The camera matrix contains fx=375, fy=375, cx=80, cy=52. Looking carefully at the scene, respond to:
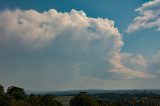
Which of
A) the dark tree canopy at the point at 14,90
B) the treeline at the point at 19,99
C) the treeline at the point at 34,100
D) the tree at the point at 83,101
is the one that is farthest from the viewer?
the dark tree canopy at the point at 14,90

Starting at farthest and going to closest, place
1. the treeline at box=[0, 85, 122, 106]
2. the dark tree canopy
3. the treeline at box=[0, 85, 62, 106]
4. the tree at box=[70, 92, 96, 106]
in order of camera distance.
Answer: the dark tree canopy
the tree at box=[70, 92, 96, 106]
the treeline at box=[0, 85, 122, 106]
the treeline at box=[0, 85, 62, 106]

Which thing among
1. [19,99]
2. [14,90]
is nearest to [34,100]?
[19,99]

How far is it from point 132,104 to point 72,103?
189 ft

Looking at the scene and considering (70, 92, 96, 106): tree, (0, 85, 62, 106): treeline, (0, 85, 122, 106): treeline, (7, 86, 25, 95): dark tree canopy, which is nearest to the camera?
(0, 85, 62, 106): treeline

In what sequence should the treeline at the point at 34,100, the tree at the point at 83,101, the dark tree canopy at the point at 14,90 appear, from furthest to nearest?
the dark tree canopy at the point at 14,90, the tree at the point at 83,101, the treeline at the point at 34,100

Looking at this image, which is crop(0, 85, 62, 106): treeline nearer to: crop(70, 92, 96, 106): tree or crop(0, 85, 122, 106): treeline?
crop(0, 85, 122, 106): treeline

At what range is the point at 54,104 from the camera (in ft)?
449

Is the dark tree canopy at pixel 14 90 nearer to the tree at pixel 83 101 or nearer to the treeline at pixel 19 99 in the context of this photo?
the treeline at pixel 19 99

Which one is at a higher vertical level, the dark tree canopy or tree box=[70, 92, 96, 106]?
the dark tree canopy

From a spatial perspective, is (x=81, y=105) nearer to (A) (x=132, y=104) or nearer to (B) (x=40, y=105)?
(B) (x=40, y=105)

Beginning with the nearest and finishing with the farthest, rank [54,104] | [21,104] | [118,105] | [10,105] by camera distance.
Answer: [10,105]
[21,104]
[54,104]
[118,105]

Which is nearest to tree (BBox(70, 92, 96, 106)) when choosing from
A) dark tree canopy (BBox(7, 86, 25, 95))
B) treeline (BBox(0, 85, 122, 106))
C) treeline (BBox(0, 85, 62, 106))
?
treeline (BBox(0, 85, 122, 106))

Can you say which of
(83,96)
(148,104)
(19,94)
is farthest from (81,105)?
(148,104)

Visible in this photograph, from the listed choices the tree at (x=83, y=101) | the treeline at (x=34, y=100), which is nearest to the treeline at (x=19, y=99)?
the treeline at (x=34, y=100)
